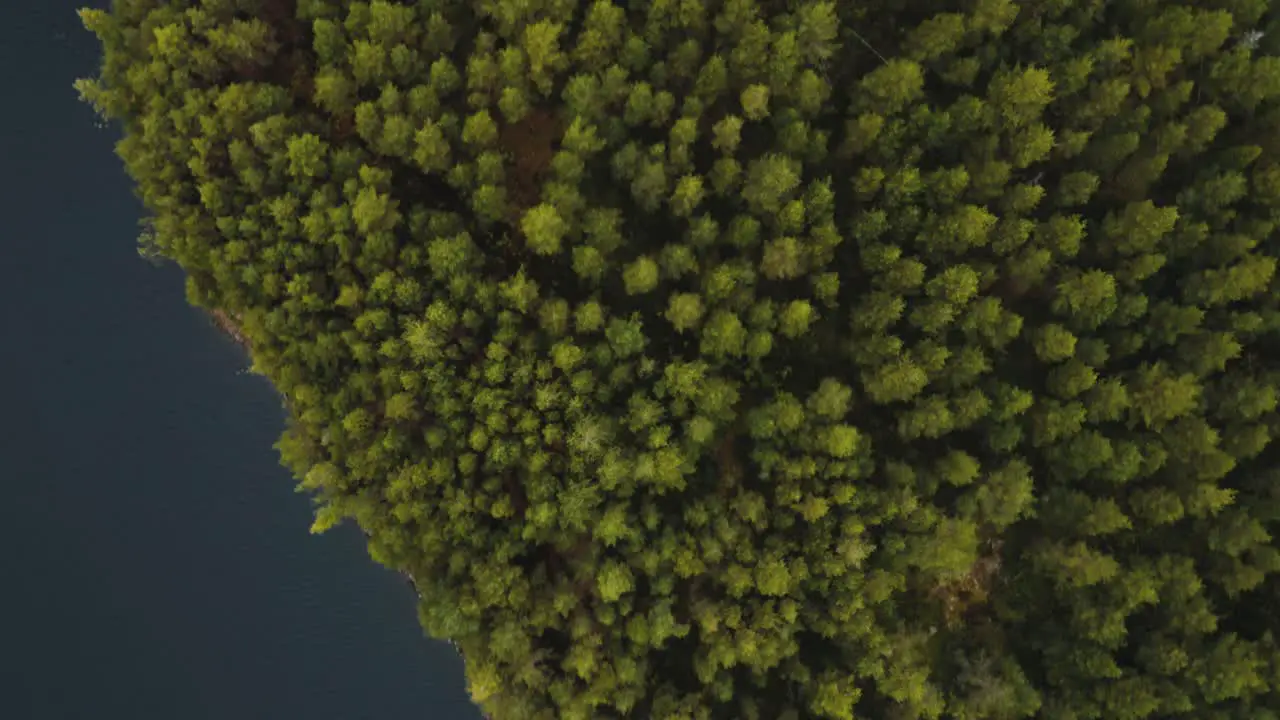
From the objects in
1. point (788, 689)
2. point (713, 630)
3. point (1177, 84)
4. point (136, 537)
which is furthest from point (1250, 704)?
point (136, 537)

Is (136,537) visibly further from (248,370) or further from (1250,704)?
(1250,704)

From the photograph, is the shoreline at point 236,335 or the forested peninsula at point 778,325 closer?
the forested peninsula at point 778,325

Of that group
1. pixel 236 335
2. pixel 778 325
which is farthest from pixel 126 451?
pixel 778 325

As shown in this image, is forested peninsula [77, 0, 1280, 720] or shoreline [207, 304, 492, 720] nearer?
forested peninsula [77, 0, 1280, 720]

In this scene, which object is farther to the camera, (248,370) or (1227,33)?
(248,370)

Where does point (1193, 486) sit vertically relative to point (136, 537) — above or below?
below

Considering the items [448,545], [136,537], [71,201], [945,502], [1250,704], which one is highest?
[71,201]

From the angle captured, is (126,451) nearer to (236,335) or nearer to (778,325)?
(236,335)

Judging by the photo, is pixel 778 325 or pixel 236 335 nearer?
pixel 778 325
